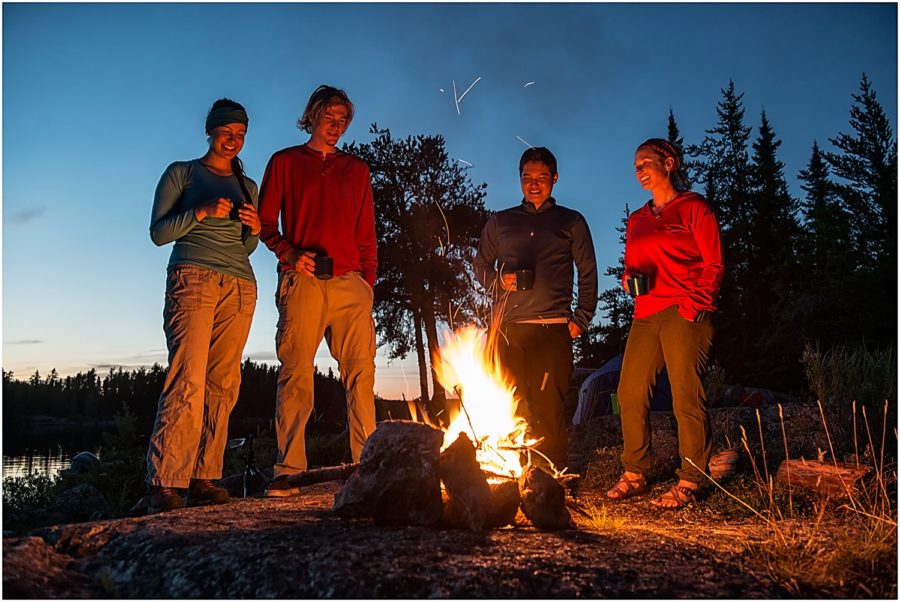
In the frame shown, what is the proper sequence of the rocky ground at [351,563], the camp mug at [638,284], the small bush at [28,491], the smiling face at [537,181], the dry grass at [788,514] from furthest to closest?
the small bush at [28,491] < the smiling face at [537,181] < the camp mug at [638,284] < the dry grass at [788,514] < the rocky ground at [351,563]

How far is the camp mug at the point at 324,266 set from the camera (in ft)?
13.6

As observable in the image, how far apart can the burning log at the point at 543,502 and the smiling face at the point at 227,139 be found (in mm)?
2731

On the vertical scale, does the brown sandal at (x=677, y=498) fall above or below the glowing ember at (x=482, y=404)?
below

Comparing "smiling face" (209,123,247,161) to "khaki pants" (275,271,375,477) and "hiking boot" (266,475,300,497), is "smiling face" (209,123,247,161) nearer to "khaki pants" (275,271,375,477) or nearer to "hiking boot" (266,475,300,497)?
"khaki pants" (275,271,375,477)

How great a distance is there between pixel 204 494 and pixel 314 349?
3.49 ft

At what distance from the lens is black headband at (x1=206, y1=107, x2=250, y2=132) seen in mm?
4152

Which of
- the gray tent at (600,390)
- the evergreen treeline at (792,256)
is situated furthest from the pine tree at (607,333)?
the gray tent at (600,390)

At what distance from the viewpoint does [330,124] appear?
14.6 ft

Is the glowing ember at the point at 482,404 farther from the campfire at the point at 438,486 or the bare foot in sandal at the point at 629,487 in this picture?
the bare foot in sandal at the point at 629,487

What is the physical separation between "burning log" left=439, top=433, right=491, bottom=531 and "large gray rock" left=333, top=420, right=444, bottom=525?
0.17ft

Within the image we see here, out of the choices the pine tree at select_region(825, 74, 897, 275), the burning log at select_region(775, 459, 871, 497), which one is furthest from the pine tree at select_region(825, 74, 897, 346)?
the burning log at select_region(775, 459, 871, 497)

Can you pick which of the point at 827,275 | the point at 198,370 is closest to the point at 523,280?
the point at 198,370

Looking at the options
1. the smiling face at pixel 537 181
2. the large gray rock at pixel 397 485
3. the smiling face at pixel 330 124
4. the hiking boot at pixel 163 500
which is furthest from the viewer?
the smiling face at pixel 537 181

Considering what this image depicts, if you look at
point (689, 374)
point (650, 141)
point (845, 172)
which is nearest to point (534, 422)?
point (689, 374)
